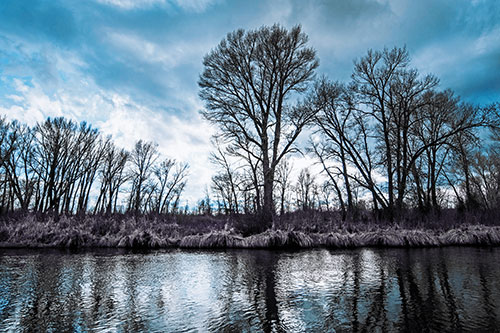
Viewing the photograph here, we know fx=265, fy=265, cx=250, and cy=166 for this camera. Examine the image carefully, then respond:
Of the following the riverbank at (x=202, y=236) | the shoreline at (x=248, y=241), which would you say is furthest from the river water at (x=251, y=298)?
the riverbank at (x=202, y=236)

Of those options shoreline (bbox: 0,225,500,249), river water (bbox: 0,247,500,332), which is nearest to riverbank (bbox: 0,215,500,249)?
shoreline (bbox: 0,225,500,249)

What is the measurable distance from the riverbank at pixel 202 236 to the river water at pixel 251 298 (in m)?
4.12

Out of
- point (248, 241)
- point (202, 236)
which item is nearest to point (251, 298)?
point (248, 241)

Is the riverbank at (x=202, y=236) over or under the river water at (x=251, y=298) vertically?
over

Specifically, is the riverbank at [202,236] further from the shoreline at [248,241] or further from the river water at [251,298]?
the river water at [251,298]

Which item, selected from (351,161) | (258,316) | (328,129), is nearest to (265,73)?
(328,129)

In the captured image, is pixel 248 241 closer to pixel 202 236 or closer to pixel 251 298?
pixel 202 236

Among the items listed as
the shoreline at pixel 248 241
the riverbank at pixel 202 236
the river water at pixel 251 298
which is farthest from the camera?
the riverbank at pixel 202 236

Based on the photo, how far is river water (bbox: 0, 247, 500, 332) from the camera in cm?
268

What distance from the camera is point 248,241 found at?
985cm

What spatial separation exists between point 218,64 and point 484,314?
1767 cm

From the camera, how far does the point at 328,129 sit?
19000 millimetres

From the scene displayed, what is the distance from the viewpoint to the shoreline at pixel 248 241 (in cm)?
981

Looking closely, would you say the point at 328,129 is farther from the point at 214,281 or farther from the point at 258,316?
the point at 258,316
